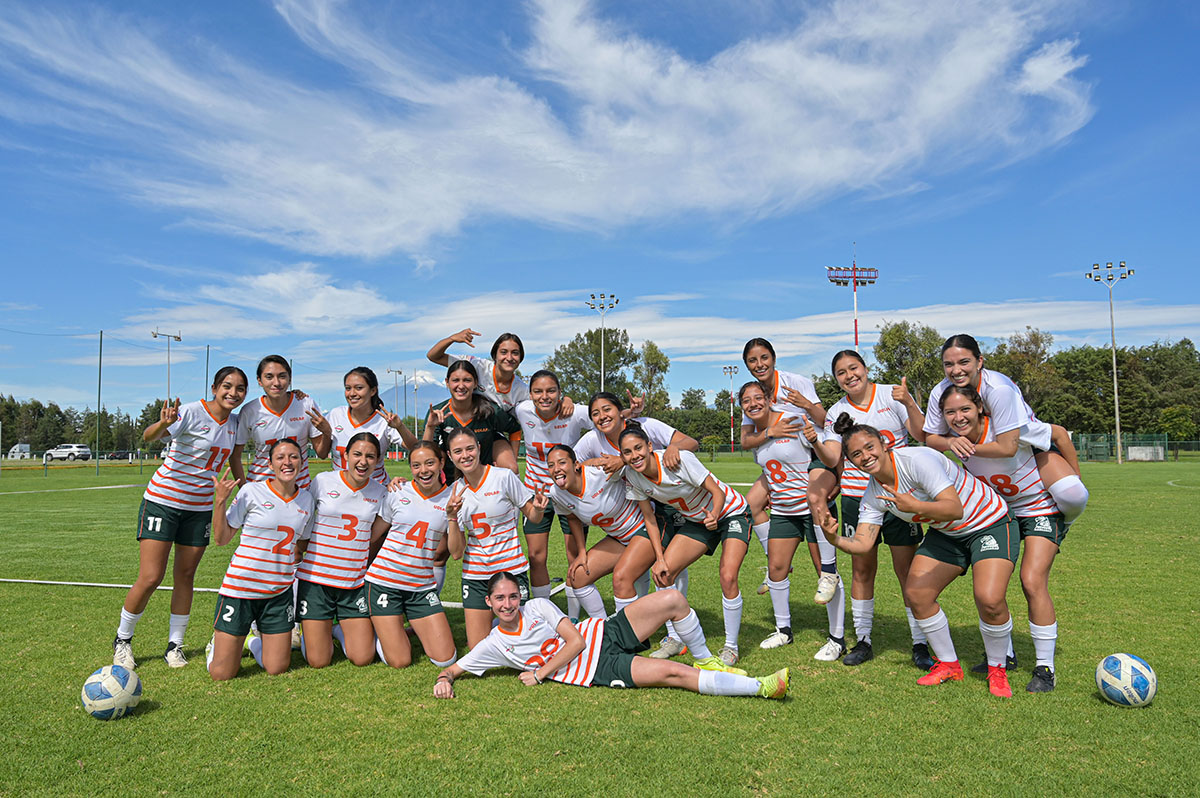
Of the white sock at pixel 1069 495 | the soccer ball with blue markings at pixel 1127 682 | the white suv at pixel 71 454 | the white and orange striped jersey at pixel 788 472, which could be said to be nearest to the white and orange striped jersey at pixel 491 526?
the white and orange striped jersey at pixel 788 472

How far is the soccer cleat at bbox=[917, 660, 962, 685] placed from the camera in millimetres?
4828

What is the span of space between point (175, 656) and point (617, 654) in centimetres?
325

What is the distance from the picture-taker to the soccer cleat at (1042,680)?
15.1ft

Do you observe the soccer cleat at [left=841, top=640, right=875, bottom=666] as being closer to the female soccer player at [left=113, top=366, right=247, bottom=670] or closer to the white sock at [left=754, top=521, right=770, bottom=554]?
the white sock at [left=754, top=521, right=770, bottom=554]

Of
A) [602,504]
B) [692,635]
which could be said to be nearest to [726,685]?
[692,635]

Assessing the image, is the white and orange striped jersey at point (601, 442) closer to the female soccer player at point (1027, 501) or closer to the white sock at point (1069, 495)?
the female soccer player at point (1027, 501)

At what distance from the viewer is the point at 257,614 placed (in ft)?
17.3

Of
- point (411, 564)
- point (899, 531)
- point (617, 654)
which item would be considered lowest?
point (617, 654)

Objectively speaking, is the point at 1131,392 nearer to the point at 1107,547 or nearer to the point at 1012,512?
the point at 1107,547

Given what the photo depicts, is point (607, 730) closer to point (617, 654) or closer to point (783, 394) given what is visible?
point (617, 654)

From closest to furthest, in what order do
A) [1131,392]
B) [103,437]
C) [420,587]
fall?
[420,587], [1131,392], [103,437]

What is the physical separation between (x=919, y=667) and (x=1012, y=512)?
127cm

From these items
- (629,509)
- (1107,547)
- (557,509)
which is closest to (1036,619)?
(629,509)

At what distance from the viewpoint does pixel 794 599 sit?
25.1 ft
